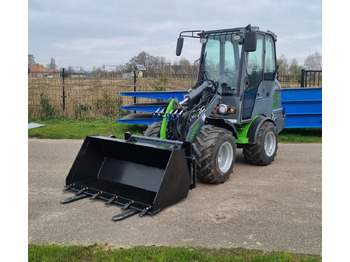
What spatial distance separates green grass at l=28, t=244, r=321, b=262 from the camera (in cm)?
328

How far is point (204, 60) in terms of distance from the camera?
262 inches

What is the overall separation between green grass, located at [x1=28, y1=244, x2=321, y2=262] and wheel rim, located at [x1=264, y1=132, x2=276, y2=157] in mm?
3655

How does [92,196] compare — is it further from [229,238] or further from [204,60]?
[204,60]

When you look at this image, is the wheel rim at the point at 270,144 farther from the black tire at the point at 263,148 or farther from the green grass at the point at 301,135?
the green grass at the point at 301,135

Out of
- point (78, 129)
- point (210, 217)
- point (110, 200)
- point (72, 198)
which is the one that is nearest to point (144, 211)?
point (110, 200)

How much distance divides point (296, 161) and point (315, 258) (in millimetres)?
4175

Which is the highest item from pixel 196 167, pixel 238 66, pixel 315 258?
pixel 238 66

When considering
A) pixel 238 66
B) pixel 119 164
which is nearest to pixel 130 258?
pixel 119 164

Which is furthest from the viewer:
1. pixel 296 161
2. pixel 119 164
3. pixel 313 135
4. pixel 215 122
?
pixel 313 135

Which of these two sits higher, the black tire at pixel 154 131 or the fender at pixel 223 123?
the fender at pixel 223 123

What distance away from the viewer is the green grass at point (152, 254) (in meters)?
3.28

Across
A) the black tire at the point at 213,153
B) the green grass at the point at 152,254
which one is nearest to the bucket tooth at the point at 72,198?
the green grass at the point at 152,254

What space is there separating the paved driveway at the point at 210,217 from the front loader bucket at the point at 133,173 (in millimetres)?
155

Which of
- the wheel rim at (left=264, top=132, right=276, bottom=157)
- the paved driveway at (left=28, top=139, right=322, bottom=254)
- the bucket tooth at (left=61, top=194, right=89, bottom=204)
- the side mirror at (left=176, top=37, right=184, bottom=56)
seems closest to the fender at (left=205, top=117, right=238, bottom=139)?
the paved driveway at (left=28, top=139, right=322, bottom=254)
